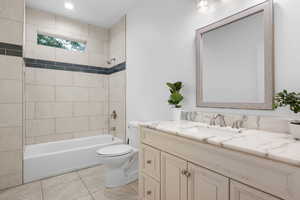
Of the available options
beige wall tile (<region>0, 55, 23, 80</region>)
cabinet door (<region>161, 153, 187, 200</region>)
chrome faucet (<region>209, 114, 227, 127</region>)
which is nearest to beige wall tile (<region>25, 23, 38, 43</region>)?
beige wall tile (<region>0, 55, 23, 80</region>)

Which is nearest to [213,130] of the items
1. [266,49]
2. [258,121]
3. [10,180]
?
[258,121]

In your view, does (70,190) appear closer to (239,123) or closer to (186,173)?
(186,173)

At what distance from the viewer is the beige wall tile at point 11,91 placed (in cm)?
206

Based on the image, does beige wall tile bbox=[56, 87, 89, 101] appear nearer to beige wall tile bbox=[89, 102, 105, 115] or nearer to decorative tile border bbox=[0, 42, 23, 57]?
beige wall tile bbox=[89, 102, 105, 115]

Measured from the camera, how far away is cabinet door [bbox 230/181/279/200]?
70cm

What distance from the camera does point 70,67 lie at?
3.12 metres

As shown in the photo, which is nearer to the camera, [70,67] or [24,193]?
[24,193]

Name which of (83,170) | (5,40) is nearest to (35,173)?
(83,170)

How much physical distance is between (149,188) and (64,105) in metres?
2.44

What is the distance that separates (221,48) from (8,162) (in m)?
2.98

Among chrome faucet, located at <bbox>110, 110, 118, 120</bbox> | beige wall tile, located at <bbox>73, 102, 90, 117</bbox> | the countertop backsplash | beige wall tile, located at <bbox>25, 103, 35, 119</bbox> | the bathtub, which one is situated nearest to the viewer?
the countertop backsplash

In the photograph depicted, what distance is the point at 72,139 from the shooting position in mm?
3119

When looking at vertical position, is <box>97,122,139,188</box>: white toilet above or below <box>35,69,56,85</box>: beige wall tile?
below

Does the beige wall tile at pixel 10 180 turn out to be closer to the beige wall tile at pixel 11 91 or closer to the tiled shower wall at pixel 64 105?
the tiled shower wall at pixel 64 105
